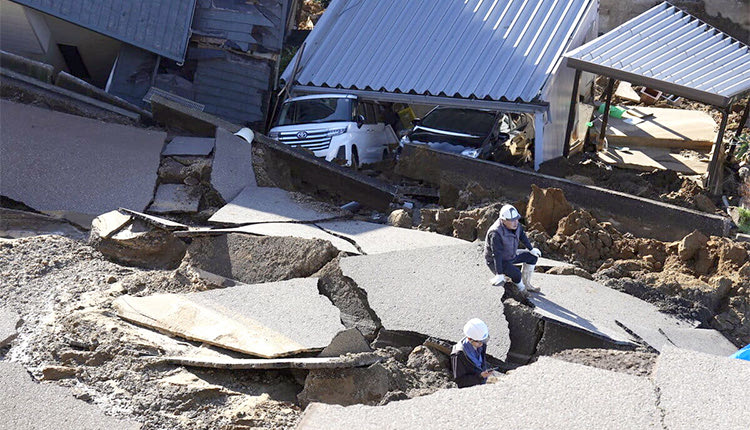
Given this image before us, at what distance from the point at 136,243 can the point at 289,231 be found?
1.81 m

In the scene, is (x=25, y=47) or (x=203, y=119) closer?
(x=203, y=119)

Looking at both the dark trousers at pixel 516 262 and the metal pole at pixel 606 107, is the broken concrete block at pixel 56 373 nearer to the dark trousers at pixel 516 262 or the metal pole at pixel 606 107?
the dark trousers at pixel 516 262

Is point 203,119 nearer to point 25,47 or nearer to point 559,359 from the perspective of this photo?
point 25,47

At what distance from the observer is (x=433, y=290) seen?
27.9 feet

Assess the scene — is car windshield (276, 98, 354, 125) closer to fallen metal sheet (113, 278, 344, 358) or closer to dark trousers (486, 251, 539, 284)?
fallen metal sheet (113, 278, 344, 358)

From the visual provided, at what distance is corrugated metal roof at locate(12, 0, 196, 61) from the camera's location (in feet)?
49.9

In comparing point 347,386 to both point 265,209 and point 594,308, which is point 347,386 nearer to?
point 594,308

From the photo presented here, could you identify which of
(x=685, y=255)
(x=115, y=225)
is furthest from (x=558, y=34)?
(x=115, y=225)

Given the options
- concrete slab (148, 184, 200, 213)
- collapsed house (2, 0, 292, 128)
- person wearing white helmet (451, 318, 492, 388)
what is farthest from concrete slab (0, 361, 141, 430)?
collapsed house (2, 0, 292, 128)

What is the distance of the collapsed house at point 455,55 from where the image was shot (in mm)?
14883

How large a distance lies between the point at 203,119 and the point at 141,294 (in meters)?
4.94

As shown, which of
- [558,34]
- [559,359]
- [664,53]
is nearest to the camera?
[559,359]

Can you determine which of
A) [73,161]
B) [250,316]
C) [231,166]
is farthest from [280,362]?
[73,161]

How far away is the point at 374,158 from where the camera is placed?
592 inches
